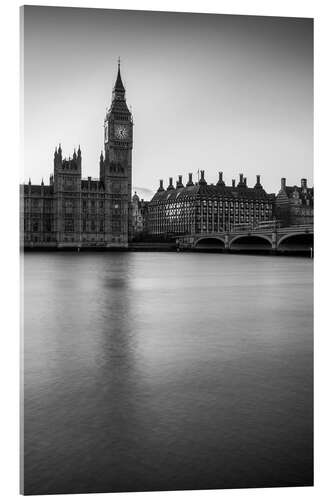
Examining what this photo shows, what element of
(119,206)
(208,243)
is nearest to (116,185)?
(119,206)

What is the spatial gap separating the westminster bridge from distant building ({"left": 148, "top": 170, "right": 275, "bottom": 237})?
40.9 feet

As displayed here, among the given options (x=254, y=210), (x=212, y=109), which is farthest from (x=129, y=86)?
(x=254, y=210)

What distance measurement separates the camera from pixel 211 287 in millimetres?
15906

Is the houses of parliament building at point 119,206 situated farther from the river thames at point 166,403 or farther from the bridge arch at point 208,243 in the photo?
the river thames at point 166,403

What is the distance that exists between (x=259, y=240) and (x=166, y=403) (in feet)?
156

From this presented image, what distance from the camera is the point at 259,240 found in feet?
168

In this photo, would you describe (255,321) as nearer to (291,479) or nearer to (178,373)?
(178,373)

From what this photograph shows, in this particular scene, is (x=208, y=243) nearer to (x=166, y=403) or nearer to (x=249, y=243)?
(x=249, y=243)

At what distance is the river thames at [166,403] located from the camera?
10.5 feet

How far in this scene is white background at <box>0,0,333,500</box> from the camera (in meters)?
3.27

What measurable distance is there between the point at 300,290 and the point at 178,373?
10.1 m

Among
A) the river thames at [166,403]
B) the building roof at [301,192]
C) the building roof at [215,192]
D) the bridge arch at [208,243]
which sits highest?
the building roof at [215,192]

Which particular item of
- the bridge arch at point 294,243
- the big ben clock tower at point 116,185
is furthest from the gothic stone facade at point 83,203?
the bridge arch at point 294,243

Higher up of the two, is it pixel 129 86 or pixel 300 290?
pixel 129 86
